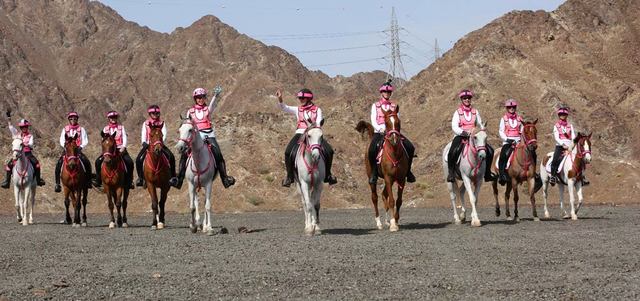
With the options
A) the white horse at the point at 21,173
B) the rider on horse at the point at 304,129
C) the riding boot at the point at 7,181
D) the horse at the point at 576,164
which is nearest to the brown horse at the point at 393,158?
the rider on horse at the point at 304,129

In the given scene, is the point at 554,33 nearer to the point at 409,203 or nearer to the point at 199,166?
the point at 409,203

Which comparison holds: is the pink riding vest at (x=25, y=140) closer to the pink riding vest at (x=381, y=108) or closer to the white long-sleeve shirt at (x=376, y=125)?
the white long-sleeve shirt at (x=376, y=125)

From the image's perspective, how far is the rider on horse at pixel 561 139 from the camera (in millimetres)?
28094

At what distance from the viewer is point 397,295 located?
11.2 meters

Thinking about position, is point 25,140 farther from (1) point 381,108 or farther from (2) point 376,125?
(1) point 381,108

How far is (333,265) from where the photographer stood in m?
14.3

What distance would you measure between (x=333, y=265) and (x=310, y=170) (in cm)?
648

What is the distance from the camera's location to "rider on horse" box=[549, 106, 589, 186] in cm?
2809

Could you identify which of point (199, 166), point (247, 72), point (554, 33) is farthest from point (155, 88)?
point (199, 166)

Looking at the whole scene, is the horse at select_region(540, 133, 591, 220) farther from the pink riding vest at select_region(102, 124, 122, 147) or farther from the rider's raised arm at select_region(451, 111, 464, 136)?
the pink riding vest at select_region(102, 124, 122, 147)

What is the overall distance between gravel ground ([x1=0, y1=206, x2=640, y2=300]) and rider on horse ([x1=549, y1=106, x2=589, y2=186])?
6.48m

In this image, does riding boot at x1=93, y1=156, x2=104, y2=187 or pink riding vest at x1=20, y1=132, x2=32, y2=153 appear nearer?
riding boot at x1=93, y1=156, x2=104, y2=187

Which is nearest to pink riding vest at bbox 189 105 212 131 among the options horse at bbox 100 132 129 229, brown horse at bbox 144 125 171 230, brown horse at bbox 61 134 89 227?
brown horse at bbox 144 125 171 230

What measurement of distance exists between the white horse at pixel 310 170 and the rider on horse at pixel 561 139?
1032cm
